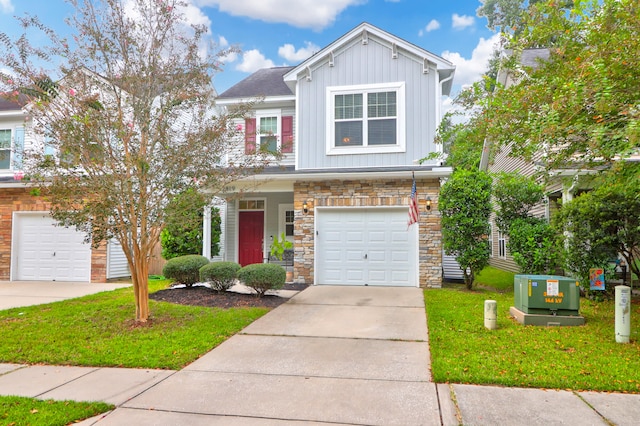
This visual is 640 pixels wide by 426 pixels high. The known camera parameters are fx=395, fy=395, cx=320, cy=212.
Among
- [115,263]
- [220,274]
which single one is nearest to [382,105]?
[220,274]

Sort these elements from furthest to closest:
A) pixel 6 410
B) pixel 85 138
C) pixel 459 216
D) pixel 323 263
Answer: pixel 323 263 < pixel 459 216 < pixel 85 138 < pixel 6 410

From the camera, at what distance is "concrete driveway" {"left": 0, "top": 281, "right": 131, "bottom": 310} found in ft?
29.0

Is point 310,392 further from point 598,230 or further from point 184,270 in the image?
point 598,230

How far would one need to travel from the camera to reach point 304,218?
36.4ft

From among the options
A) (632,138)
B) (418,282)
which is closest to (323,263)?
(418,282)

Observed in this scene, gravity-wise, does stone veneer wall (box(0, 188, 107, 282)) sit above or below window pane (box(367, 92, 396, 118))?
below

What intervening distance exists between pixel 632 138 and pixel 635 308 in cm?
544

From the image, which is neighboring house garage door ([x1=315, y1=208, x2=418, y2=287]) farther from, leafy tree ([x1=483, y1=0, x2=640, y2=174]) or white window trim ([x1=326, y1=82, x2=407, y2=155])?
leafy tree ([x1=483, y1=0, x2=640, y2=174])

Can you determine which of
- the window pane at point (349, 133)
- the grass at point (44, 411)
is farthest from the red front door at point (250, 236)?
→ the grass at point (44, 411)

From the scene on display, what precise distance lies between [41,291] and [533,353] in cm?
1129

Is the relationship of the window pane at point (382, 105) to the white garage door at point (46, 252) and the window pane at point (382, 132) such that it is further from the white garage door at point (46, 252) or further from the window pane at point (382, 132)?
the white garage door at point (46, 252)

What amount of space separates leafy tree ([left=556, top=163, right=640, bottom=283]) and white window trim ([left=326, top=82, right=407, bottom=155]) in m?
4.28

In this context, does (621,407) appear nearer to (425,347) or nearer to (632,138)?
(425,347)

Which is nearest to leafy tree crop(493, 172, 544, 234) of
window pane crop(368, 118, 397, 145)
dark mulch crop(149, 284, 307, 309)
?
window pane crop(368, 118, 397, 145)
